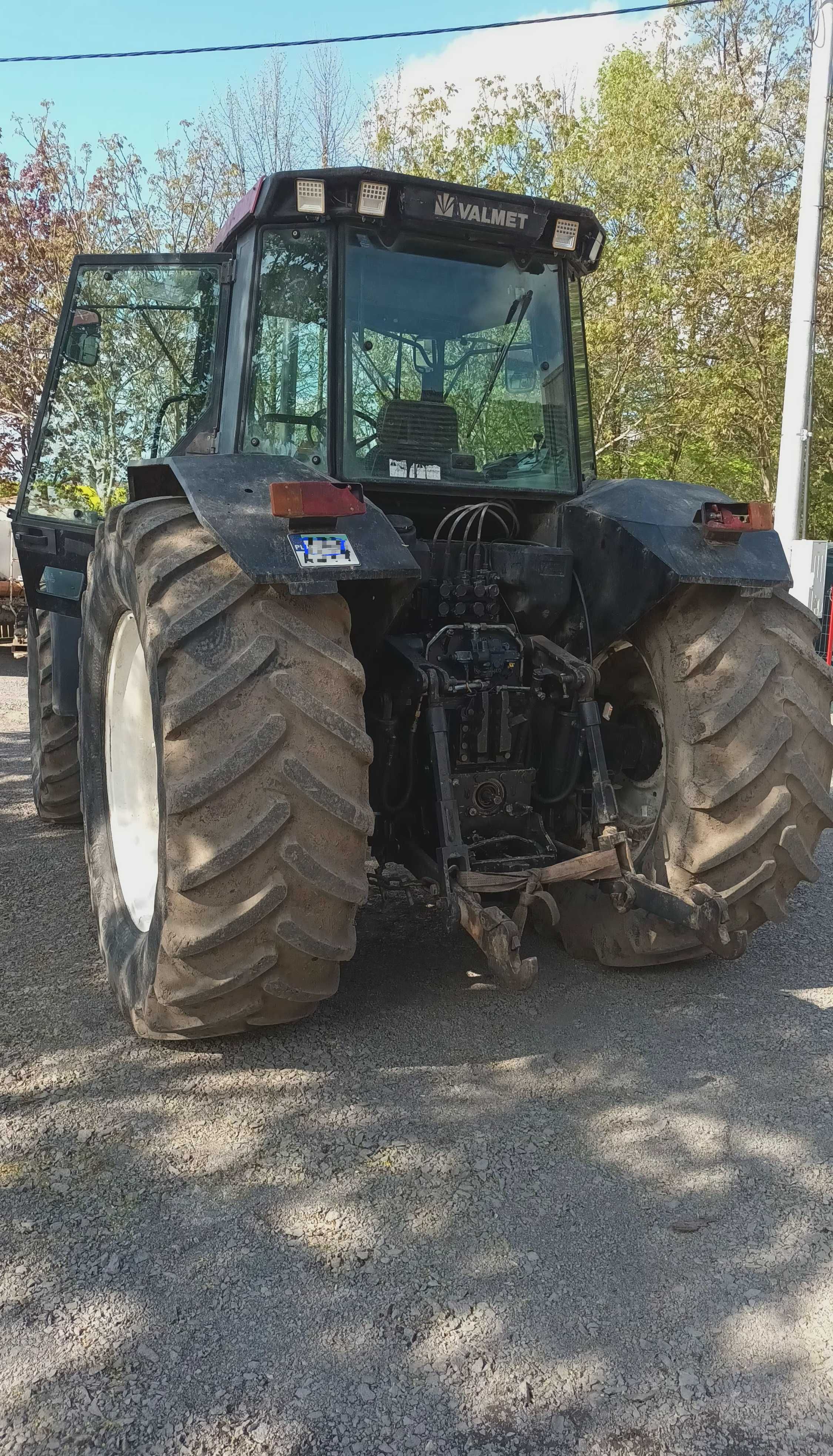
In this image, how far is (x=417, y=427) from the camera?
151 inches

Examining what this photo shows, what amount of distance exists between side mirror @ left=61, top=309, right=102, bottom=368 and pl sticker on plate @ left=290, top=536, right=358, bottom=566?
2385 mm

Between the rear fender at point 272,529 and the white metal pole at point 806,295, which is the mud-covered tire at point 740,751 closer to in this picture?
the rear fender at point 272,529

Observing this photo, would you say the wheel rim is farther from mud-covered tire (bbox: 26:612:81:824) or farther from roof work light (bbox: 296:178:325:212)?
mud-covered tire (bbox: 26:612:81:824)

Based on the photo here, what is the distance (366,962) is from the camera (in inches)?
154

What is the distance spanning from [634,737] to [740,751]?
547mm

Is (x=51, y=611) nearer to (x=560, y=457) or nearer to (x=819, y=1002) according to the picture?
(x=560, y=457)

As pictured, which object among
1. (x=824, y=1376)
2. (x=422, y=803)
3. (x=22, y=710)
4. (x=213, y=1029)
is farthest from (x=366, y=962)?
(x=22, y=710)

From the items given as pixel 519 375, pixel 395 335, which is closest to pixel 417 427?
pixel 395 335

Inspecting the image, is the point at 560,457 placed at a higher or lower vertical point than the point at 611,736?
higher

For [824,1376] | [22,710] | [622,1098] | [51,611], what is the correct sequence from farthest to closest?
1. [22,710]
2. [51,611]
3. [622,1098]
4. [824,1376]

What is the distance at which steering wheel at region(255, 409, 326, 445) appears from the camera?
371 centimetres

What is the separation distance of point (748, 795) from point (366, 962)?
147 centimetres

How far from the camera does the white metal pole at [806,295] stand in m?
10.7

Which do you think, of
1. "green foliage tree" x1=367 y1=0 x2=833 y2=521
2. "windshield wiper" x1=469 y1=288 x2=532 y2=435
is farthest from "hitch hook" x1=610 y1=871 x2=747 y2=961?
"green foliage tree" x1=367 y1=0 x2=833 y2=521
